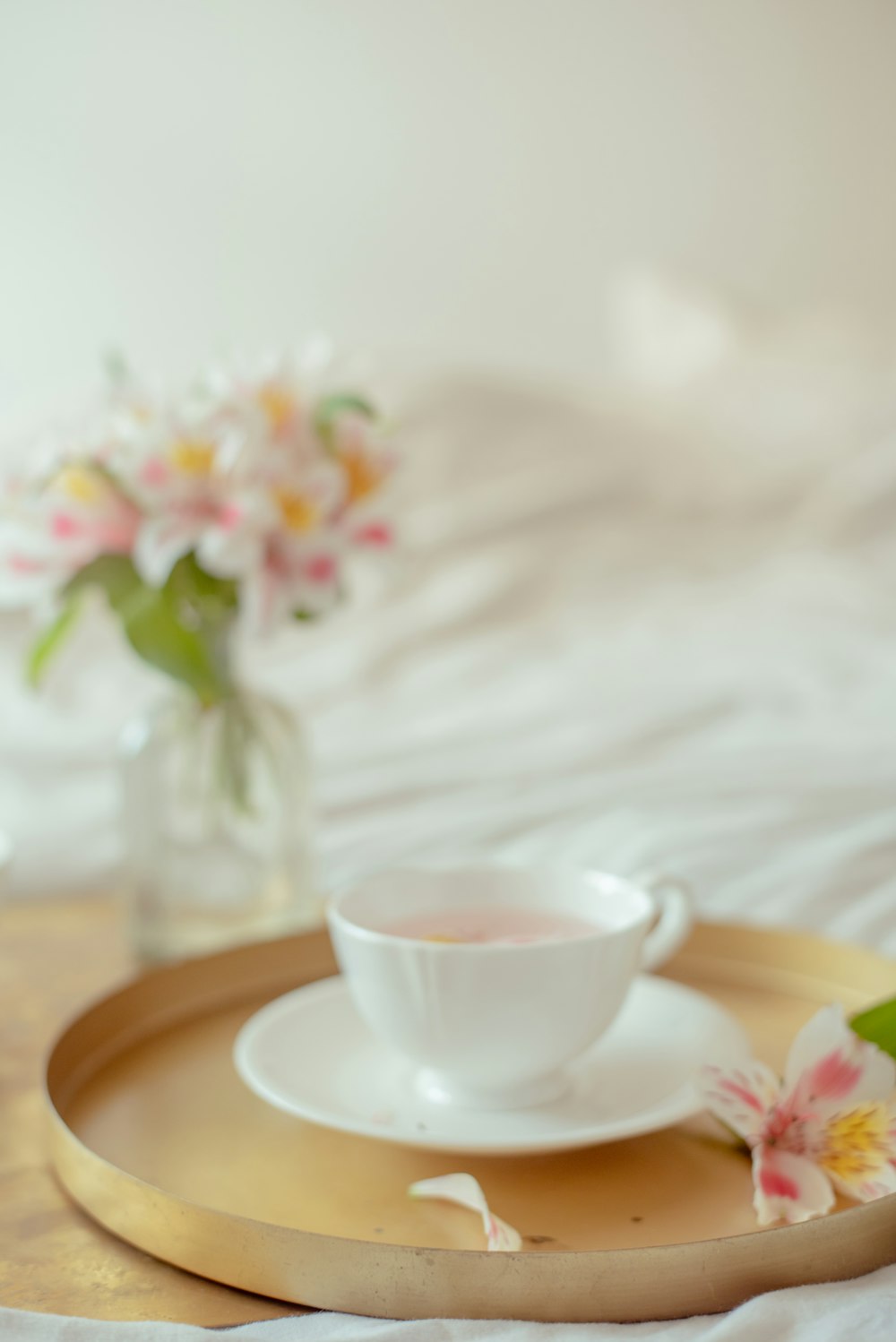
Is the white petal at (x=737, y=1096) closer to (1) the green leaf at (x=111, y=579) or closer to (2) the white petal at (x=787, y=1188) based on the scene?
(2) the white petal at (x=787, y=1188)

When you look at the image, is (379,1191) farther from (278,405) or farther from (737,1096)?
(278,405)

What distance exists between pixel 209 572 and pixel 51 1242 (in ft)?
1.47

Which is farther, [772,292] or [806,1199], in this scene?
[772,292]

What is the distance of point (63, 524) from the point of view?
2.74 ft

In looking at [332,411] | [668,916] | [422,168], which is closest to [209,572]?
[332,411]

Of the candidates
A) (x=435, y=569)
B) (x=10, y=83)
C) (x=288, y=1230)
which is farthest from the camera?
(x=10, y=83)

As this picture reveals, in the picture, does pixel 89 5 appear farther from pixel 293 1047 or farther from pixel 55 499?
pixel 293 1047

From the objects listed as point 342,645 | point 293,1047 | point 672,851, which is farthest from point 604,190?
point 293,1047

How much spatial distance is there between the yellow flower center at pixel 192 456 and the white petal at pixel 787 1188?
51 centimetres

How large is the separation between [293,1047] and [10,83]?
233 cm

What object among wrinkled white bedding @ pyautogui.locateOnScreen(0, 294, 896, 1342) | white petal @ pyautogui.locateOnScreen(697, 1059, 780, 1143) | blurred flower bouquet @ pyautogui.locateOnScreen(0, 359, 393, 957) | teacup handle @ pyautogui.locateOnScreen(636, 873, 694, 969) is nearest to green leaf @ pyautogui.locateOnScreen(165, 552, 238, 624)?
blurred flower bouquet @ pyautogui.locateOnScreen(0, 359, 393, 957)

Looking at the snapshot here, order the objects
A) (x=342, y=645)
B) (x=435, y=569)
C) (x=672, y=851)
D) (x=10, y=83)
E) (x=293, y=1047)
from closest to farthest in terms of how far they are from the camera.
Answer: (x=293, y=1047), (x=672, y=851), (x=342, y=645), (x=435, y=569), (x=10, y=83)

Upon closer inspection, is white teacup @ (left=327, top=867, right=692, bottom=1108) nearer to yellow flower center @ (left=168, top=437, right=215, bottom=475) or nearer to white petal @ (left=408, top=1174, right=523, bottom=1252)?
white petal @ (left=408, top=1174, right=523, bottom=1252)

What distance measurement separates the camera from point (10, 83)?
2.48 metres
